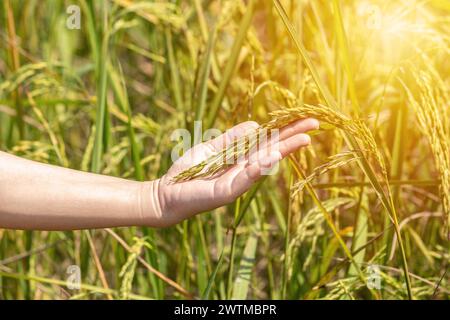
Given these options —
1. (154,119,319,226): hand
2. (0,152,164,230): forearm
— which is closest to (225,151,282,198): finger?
(154,119,319,226): hand

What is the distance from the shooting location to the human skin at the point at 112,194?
0.85 meters

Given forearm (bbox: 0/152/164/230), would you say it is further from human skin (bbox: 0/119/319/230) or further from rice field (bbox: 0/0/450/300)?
rice field (bbox: 0/0/450/300)

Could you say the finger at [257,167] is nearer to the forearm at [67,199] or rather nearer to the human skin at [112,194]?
the human skin at [112,194]

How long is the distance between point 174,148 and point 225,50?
36cm

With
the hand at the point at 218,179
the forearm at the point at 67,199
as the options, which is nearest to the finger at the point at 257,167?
the hand at the point at 218,179

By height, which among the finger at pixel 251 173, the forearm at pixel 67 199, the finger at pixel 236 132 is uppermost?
the finger at pixel 236 132

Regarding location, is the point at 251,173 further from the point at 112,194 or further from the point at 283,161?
the point at 283,161

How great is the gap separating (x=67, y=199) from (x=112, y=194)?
51mm

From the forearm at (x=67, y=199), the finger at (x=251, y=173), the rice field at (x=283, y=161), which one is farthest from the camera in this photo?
the rice field at (x=283, y=161)

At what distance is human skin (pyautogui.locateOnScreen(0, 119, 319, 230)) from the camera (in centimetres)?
85

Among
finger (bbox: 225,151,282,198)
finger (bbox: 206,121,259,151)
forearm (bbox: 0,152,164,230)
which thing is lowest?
finger (bbox: 225,151,282,198)

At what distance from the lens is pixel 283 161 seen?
130 centimetres
